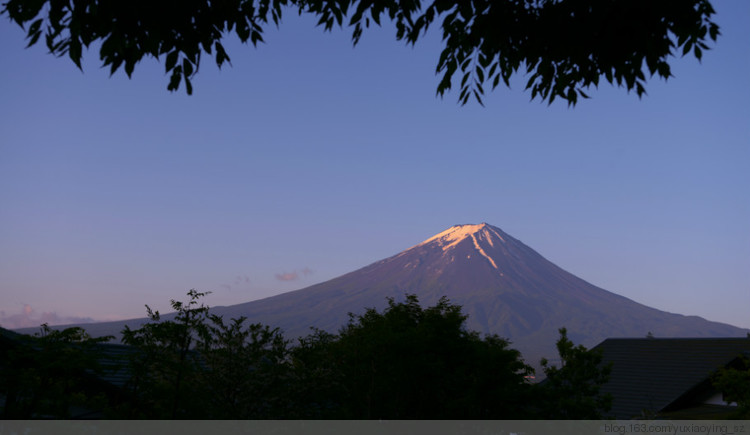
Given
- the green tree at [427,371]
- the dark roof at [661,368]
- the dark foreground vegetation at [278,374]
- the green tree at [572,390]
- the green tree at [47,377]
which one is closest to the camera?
the green tree at [47,377]

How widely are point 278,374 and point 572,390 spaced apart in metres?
11.6

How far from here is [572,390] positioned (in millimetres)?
19781

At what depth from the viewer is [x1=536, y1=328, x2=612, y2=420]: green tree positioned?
1889 cm

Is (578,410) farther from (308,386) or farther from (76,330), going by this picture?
(76,330)

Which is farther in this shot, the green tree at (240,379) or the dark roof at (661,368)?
the dark roof at (661,368)

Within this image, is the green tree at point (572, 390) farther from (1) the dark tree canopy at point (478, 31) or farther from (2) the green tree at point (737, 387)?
(1) the dark tree canopy at point (478, 31)

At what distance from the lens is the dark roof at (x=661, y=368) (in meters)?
Answer: 28.0

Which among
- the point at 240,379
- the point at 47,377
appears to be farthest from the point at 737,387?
the point at 47,377

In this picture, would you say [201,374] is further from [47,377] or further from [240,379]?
[47,377]

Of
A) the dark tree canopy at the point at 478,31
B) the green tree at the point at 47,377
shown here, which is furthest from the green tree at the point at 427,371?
the dark tree canopy at the point at 478,31

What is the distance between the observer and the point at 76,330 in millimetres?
10094

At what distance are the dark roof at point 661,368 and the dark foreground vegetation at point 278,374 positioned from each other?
965cm

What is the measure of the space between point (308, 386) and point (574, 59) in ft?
24.6

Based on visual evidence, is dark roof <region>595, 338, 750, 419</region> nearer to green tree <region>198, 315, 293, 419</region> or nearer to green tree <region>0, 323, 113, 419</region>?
green tree <region>198, 315, 293, 419</region>
